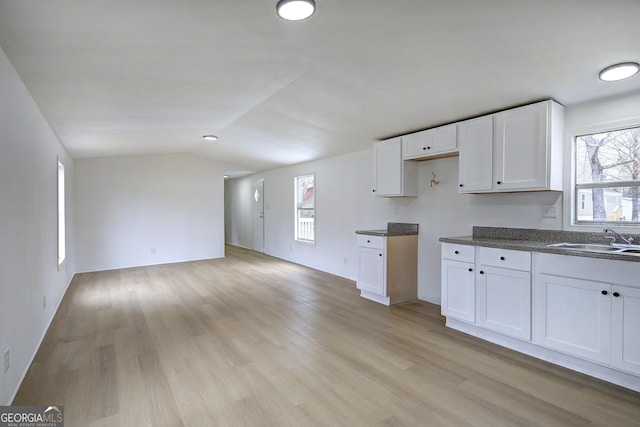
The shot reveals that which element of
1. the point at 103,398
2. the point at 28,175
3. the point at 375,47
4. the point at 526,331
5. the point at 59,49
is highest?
the point at 375,47

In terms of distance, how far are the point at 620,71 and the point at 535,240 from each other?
4.74 feet

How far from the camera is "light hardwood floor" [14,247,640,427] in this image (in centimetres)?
193

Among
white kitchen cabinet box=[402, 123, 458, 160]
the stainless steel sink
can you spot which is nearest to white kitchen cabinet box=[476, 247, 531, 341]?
the stainless steel sink

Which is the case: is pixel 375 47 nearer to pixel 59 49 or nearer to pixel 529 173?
pixel 529 173

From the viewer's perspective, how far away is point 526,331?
2637mm

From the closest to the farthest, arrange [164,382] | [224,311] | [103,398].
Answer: [103,398] → [164,382] → [224,311]

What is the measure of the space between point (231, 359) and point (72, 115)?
2.83 metres

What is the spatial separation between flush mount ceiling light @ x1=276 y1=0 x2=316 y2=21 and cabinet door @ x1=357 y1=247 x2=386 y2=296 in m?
2.88

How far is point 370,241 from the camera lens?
4207 mm

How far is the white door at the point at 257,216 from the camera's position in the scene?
8.25m

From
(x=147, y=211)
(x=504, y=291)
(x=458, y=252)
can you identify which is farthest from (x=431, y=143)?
(x=147, y=211)

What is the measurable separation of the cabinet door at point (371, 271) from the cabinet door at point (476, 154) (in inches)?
52.1

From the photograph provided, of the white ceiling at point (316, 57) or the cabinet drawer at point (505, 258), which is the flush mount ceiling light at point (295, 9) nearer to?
the white ceiling at point (316, 57)

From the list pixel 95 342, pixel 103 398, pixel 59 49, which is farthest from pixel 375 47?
pixel 95 342
